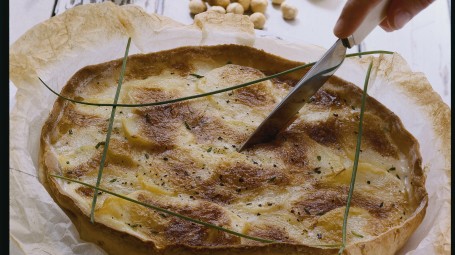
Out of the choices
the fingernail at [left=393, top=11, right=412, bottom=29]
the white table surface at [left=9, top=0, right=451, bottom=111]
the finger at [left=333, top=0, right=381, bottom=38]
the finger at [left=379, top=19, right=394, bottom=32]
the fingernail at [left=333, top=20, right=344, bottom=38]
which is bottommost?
the white table surface at [left=9, top=0, right=451, bottom=111]

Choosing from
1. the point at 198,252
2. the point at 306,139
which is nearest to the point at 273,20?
the point at 306,139

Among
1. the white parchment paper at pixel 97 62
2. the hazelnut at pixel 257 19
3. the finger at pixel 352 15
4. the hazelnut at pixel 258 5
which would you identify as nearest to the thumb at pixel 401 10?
the finger at pixel 352 15

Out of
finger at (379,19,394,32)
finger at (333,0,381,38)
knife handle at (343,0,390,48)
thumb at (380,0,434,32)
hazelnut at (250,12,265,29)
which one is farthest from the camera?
hazelnut at (250,12,265,29)

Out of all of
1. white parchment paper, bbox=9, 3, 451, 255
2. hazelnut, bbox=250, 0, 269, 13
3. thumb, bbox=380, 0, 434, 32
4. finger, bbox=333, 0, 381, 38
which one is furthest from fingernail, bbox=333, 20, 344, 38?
hazelnut, bbox=250, 0, 269, 13

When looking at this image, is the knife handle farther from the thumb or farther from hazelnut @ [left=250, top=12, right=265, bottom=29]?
hazelnut @ [left=250, top=12, right=265, bottom=29]

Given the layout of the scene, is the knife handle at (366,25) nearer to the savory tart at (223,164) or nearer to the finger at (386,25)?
the finger at (386,25)

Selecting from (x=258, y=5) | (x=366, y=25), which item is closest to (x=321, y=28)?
(x=258, y=5)
